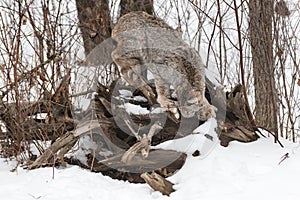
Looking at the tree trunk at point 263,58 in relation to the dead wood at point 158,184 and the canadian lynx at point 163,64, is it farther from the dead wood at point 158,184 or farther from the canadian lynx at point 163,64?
A: the dead wood at point 158,184

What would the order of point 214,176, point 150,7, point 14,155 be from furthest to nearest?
point 150,7 < point 14,155 < point 214,176

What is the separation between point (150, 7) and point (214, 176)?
10.3 feet

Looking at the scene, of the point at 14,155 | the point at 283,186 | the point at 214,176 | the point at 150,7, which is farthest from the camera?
the point at 150,7

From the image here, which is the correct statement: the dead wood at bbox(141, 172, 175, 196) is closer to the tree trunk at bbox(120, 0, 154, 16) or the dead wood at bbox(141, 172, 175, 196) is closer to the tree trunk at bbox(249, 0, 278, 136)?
the tree trunk at bbox(249, 0, 278, 136)

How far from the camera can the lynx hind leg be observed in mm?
3711

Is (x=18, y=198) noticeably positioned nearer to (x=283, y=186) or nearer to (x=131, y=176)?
(x=131, y=176)

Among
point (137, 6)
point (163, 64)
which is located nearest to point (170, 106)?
point (163, 64)

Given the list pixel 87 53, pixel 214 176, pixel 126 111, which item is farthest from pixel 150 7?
pixel 214 176

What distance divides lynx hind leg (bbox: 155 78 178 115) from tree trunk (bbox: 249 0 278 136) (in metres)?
0.99

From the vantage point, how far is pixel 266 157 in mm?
3377

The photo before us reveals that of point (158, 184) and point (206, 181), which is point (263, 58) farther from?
point (158, 184)

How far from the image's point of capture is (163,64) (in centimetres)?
374

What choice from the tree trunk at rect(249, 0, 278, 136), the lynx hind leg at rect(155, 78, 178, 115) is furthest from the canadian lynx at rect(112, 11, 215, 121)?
the tree trunk at rect(249, 0, 278, 136)

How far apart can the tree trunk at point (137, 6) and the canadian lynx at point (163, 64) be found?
158cm
